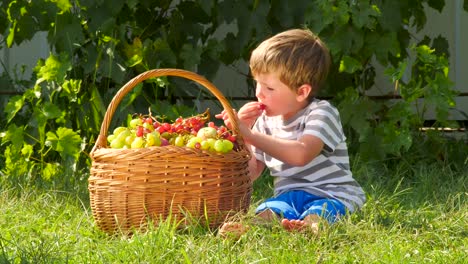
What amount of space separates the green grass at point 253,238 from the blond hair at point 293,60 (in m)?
0.47

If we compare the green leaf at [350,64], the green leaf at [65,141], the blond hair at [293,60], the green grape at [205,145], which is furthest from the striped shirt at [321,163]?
the green leaf at [65,141]

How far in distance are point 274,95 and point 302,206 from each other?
0.38 metres

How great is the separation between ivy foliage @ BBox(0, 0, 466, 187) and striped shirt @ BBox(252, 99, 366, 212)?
73 cm

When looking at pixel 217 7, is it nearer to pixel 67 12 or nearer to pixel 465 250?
pixel 67 12

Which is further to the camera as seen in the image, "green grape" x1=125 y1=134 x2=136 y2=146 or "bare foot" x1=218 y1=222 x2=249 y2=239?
Result: "green grape" x1=125 y1=134 x2=136 y2=146

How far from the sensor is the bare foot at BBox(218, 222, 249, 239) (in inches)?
107

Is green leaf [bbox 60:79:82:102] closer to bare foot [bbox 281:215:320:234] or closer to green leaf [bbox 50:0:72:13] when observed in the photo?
green leaf [bbox 50:0:72:13]

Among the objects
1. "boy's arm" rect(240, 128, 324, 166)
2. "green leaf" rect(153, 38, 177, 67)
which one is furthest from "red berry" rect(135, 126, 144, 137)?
"green leaf" rect(153, 38, 177, 67)

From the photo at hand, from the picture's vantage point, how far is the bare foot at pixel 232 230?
107 inches

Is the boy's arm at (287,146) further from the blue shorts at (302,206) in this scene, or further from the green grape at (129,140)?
the green grape at (129,140)

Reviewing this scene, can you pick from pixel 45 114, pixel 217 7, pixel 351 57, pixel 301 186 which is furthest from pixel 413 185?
pixel 45 114

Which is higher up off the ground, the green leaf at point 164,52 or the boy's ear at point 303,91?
the boy's ear at point 303,91

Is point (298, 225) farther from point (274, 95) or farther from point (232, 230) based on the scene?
point (274, 95)

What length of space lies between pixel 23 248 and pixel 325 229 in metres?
0.86
